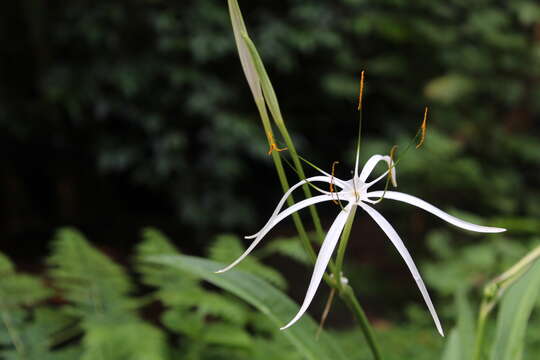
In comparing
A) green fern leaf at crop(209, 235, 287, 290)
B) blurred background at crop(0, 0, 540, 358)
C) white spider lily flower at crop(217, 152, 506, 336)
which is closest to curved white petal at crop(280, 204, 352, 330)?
white spider lily flower at crop(217, 152, 506, 336)

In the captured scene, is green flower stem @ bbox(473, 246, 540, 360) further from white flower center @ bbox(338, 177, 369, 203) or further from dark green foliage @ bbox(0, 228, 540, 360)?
white flower center @ bbox(338, 177, 369, 203)

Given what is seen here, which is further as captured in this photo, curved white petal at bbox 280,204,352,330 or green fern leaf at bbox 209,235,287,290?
green fern leaf at bbox 209,235,287,290

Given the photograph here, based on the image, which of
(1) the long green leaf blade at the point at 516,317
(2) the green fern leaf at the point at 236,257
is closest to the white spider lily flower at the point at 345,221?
(1) the long green leaf blade at the point at 516,317

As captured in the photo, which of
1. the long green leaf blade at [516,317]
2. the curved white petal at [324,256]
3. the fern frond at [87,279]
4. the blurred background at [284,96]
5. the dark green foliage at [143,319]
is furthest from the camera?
the blurred background at [284,96]

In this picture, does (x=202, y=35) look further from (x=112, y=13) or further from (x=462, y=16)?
(x=462, y=16)

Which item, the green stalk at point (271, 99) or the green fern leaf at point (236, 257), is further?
the green fern leaf at point (236, 257)

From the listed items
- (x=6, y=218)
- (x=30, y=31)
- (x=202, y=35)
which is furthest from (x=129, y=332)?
(x=6, y=218)

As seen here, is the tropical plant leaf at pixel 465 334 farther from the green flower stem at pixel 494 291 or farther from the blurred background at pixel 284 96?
the blurred background at pixel 284 96
